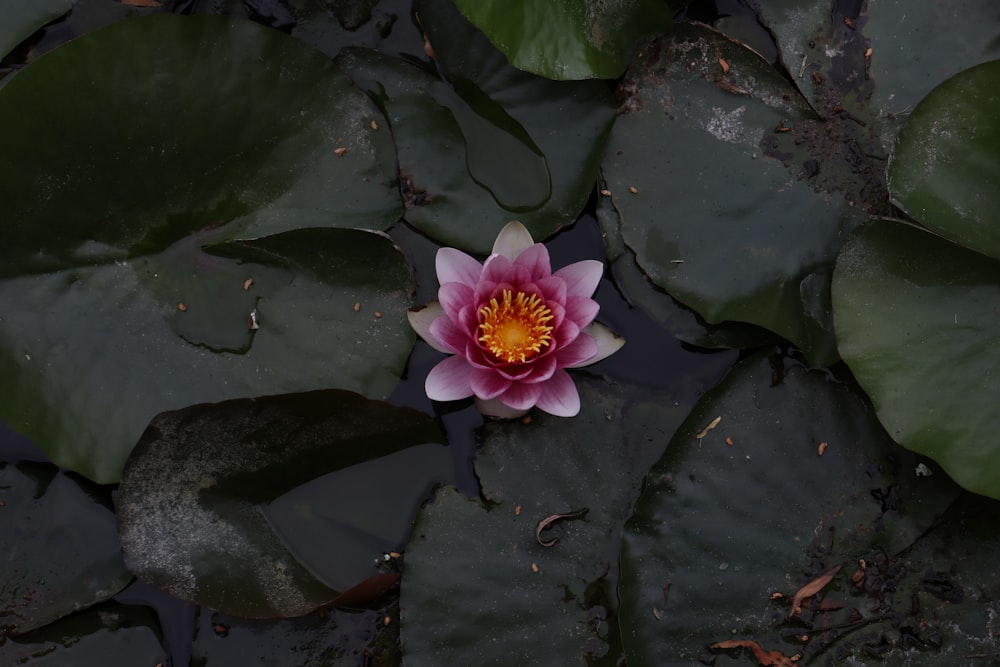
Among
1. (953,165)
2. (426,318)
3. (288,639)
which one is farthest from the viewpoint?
(288,639)

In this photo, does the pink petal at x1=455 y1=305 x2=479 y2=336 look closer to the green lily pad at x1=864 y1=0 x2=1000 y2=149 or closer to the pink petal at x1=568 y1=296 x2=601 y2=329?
the pink petal at x1=568 y1=296 x2=601 y2=329

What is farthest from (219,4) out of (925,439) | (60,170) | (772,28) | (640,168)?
(925,439)


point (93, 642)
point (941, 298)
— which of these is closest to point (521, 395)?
point (941, 298)

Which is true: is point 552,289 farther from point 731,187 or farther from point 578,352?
point 731,187

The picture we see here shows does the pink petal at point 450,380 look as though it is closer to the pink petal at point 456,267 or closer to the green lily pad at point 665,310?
the pink petal at point 456,267

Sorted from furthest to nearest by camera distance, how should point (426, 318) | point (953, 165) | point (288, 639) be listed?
1. point (288, 639)
2. point (426, 318)
3. point (953, 165)

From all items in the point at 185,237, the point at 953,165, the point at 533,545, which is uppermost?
the point at 953,165

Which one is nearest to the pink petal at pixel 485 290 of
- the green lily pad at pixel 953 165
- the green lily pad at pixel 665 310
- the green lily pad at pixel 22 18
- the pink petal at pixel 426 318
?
the pink petal at pixel 426 318
